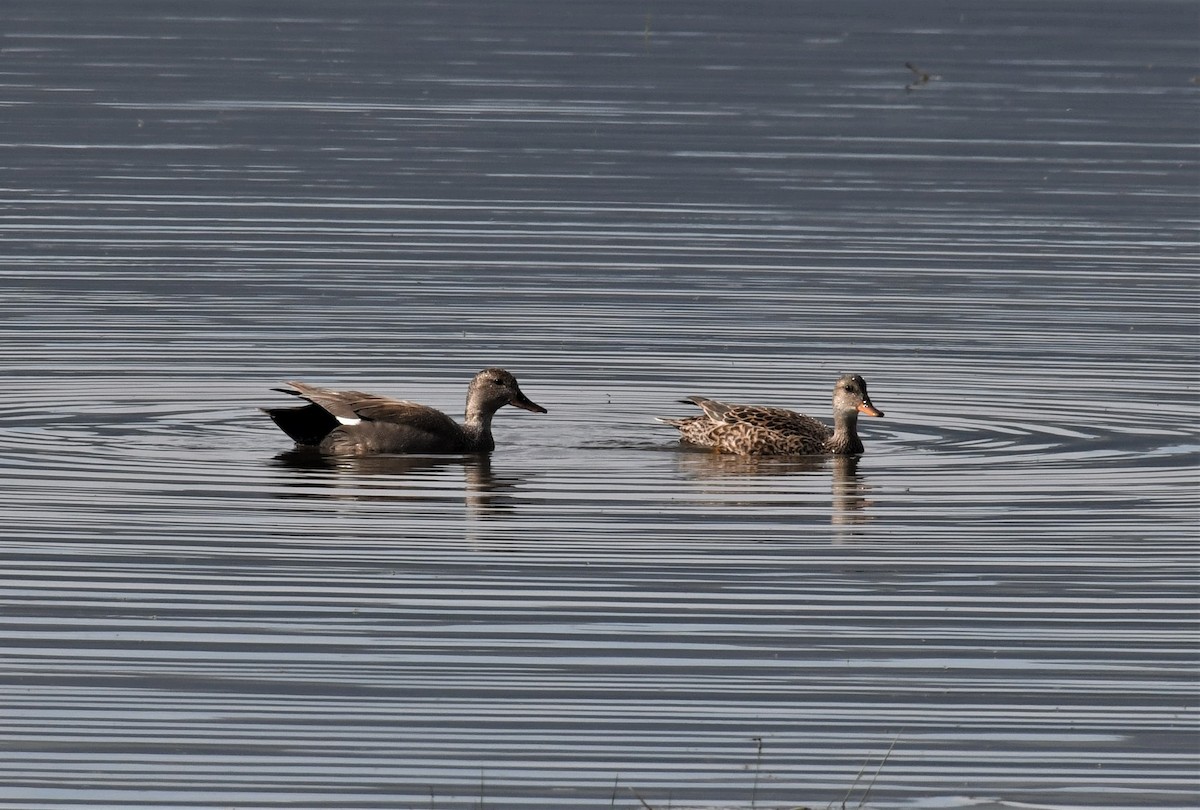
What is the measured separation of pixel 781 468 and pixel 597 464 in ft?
3.86

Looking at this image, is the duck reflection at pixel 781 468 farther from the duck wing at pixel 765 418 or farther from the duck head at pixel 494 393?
the duck head at pixel 494 393

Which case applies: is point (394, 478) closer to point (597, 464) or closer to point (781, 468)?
point (597, 464)

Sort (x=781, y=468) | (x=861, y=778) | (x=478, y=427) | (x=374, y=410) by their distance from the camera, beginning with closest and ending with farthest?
(x=861, y=778), (x=374, y=410), (x=781, y=468), (x=478, y=427)

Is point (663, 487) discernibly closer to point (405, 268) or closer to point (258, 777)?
point (258, 777)

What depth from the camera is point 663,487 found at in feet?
47.6

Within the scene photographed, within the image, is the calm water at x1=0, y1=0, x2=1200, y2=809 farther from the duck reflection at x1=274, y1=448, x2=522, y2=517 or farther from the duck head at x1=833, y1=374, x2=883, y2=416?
the duck head at x1=833, y1=374, x2=883, y2=416

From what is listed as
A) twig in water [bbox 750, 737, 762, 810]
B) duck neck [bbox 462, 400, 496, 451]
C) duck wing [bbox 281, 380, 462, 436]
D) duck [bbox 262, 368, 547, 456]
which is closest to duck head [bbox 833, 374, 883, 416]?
duck [bbox 262, 368, 547, 456]

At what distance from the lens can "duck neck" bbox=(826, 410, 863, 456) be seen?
1558cm

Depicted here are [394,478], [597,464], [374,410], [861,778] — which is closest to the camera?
[861,778]

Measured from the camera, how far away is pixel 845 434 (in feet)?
51.2

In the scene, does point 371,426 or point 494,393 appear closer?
point 371,426

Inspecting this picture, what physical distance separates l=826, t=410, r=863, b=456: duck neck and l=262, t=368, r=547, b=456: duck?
1910 millimetres

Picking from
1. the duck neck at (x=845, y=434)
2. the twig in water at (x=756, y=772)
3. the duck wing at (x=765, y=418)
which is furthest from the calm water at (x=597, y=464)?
the duck wing at (x=765, y=418)

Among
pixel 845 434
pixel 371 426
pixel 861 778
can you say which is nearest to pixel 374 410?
pixel 371 426
